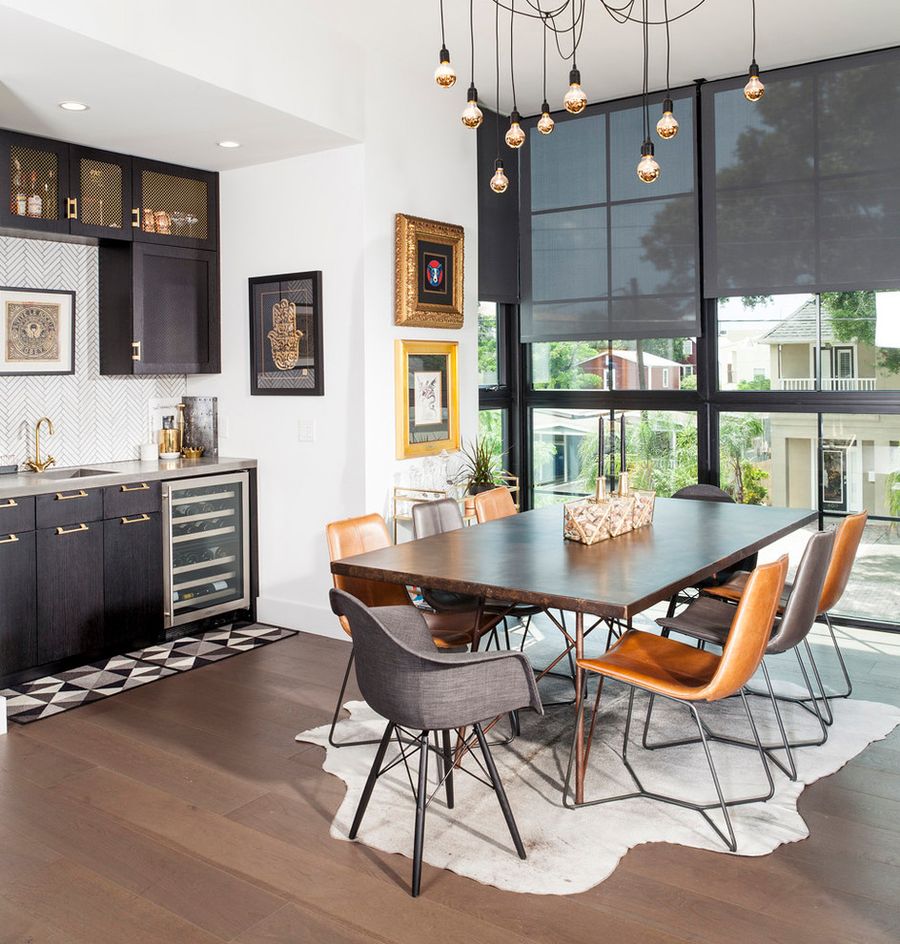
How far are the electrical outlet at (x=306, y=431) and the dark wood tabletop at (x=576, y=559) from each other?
140 cm

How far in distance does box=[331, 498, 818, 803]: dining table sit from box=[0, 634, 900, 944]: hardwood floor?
617mm

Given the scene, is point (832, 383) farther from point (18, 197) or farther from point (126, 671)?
point (18, 197)

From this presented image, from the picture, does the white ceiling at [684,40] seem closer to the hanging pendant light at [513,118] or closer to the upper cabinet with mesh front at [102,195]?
the hanging pendant light at [513,118]

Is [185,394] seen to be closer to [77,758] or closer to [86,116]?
[86,116]

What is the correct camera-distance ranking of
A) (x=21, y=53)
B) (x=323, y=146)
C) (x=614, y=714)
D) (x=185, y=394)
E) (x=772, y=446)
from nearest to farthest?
(x=21, y=53)
(x=614, y=714)
(x=323, y=146)
(x=772, y=446)
(x=185, y=394)

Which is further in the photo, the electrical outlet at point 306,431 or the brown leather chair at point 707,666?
the electrical outlet at point 306,431

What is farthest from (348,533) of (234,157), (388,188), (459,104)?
(459,104)

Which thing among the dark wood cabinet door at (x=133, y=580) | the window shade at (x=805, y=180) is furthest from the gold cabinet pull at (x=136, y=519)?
the window shade at (x=805, y=180)

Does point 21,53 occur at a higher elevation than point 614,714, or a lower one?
higher

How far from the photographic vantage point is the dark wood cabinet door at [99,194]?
15.1 feet

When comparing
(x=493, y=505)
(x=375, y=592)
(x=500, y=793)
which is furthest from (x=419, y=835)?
(x=493, y=505)

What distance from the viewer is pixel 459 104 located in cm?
533

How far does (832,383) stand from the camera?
497 centimetres

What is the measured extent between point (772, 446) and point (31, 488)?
3834 millimetres
